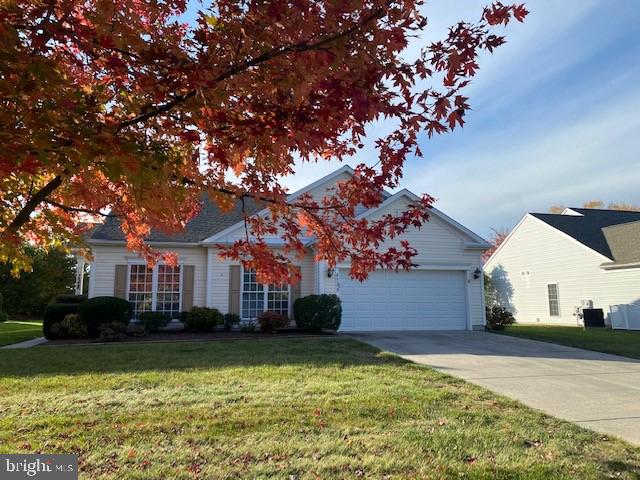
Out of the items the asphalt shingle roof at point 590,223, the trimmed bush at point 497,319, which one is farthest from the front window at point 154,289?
the asphalt shingle roof at point 590,223

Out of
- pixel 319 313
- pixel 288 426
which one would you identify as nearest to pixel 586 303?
pixel 319 313

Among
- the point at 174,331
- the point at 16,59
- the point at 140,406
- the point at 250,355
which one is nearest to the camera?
the point at 16,59

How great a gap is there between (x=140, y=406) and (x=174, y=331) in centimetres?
971

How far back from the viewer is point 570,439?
4730 millimetres

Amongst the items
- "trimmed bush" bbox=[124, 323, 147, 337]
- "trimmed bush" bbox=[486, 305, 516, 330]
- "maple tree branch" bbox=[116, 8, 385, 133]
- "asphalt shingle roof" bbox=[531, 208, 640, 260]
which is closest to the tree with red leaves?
"maple tree branch" bbox=[116, 8, 385, 133]

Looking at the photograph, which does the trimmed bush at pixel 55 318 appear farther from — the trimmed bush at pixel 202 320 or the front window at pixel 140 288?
the trimmed bush at pixel 202 320

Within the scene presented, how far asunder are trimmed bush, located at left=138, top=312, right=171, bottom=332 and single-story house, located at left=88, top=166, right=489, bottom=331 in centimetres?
69

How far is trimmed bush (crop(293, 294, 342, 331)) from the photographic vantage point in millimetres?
14320

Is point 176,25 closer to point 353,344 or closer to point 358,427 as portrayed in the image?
point 358,427

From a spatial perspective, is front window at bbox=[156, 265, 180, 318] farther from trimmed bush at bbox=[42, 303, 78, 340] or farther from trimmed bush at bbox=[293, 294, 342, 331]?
trimmed bush at bbox=[293, 294, 342, 331]

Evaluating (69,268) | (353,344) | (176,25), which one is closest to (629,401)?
(353,344)

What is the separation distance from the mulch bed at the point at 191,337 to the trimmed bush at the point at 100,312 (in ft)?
1.62

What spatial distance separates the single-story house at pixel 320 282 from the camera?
1539 centimetres

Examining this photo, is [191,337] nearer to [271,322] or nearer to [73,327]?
[271,322]
